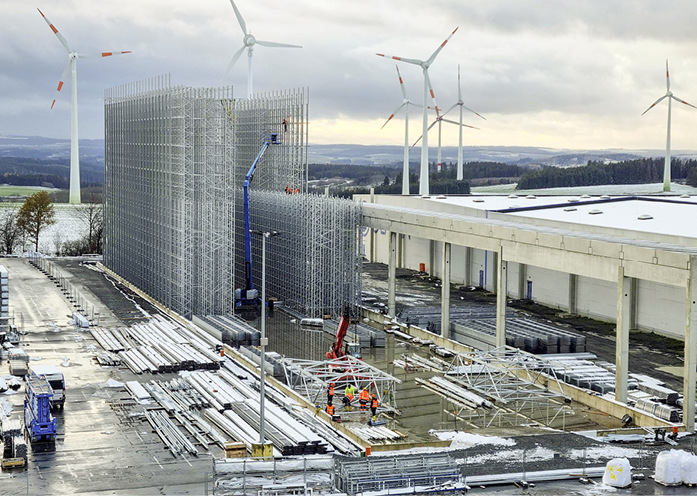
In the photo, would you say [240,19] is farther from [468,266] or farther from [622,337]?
[622,337]

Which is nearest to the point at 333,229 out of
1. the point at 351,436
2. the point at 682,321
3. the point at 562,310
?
the point at 562,310

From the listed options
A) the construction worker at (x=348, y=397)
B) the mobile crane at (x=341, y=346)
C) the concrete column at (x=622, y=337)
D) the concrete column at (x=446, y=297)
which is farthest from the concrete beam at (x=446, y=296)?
the concrete column at (x=622, y=337)

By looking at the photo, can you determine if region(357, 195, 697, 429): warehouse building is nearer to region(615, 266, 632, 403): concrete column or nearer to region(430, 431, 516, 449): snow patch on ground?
region(615, 266, 632, 403): concrete column

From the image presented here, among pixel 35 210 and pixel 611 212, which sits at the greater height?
pixel 611 212

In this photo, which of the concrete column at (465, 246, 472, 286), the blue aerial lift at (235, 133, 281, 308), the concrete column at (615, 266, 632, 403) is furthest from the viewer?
the concrete column at (465, 246, 472, 286)

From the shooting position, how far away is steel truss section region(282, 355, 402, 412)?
4494 centimetres

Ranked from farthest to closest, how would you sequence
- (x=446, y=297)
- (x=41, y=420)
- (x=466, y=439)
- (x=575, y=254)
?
(x=446, y=297)
(x=575, y=254)
(x=466, y=439)
(x=41, y=420)

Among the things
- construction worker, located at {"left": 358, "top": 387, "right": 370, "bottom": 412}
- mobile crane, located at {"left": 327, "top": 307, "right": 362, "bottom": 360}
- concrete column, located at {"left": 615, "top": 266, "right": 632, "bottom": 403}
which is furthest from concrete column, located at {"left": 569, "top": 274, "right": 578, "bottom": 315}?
construction worker, located at {"left": 358, "top": 387, "right": 370, "bottom": 412}

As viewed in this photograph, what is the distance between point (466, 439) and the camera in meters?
39.2

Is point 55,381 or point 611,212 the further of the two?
point 611,212

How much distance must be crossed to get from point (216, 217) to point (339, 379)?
73.3 ft

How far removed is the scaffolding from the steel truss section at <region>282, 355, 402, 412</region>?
17962 millimetres

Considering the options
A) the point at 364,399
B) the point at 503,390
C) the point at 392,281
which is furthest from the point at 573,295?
the point at 364,399

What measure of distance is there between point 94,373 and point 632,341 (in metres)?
32.2
